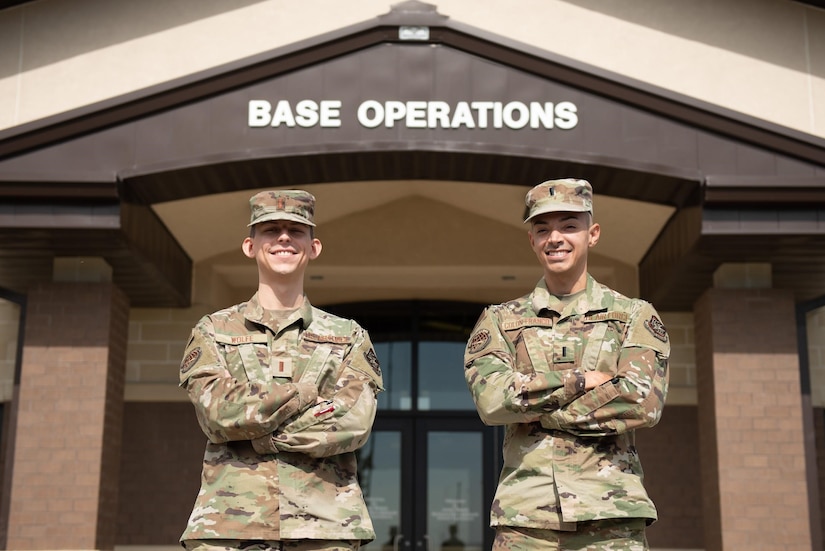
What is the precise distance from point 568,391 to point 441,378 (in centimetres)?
920

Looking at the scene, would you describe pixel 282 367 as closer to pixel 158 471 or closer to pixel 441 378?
pixel 158 471

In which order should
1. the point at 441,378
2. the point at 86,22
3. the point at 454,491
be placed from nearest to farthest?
1. the point at 86,22
2. the point at 454,491
3. the point at 441,378

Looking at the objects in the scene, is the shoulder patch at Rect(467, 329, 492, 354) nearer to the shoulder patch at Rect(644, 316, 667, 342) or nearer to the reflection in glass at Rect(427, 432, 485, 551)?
the shoulder patch at Rect(644, 316, 667, 342)

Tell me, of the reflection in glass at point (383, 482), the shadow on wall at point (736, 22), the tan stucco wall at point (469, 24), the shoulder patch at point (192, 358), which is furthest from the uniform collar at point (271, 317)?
the reflection in glass at point (383, 482)

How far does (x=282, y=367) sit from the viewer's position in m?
4.22

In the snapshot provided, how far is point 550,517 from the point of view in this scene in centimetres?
390

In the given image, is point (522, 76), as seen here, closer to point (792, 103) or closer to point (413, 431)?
point (792, 103)

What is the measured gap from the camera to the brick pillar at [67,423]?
8852 mm

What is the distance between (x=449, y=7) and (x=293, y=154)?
2123 mm

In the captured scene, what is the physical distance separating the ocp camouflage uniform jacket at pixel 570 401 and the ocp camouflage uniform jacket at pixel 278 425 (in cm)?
52

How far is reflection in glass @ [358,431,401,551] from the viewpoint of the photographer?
12.7 m

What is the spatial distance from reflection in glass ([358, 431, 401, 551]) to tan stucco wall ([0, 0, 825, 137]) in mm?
5337

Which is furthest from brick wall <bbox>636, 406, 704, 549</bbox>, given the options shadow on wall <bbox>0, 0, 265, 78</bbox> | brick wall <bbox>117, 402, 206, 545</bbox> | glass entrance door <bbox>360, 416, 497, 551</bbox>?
shadow on wall <bbox>0, 0, 265, 78</bbox>

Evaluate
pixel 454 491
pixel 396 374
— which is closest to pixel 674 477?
pixel 454 491
